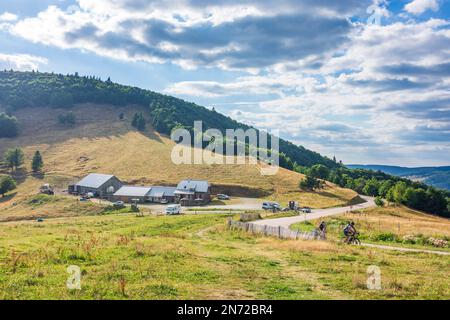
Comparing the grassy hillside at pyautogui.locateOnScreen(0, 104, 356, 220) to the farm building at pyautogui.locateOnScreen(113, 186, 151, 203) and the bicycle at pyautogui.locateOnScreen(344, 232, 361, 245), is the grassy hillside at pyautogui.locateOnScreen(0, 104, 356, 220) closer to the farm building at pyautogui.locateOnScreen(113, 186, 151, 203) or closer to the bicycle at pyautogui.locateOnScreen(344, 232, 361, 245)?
the farm building at pyautogui.locateOnScreen(113, 186, 151, 203)

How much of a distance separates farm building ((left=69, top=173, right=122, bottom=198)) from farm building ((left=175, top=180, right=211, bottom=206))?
18748mm

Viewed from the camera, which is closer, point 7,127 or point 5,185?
point 5,185

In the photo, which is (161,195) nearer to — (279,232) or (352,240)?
(279,232)

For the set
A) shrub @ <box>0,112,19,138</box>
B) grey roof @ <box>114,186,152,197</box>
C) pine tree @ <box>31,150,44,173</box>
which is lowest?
grey roof @ <box>114,186,152,197</box>

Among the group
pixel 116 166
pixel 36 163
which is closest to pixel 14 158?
pixel 36 163

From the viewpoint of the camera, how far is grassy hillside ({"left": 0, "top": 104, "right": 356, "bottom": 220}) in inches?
4210

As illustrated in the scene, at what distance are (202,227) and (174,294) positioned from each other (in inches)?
1348

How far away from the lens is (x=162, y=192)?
102500 millimetres

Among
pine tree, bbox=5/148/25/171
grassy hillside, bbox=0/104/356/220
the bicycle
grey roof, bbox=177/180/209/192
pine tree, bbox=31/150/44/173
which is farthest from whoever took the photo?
pine tree, bbox=5/148/25/171

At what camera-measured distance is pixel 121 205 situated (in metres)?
86.2

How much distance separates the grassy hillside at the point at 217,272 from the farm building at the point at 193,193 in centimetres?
6891

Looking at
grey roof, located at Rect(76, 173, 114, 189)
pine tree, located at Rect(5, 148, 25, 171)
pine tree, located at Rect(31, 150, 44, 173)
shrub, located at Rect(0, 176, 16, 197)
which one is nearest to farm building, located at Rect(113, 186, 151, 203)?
grey roof, located at Rect(76, 173, 114, 189)

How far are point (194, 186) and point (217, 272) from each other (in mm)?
83447
